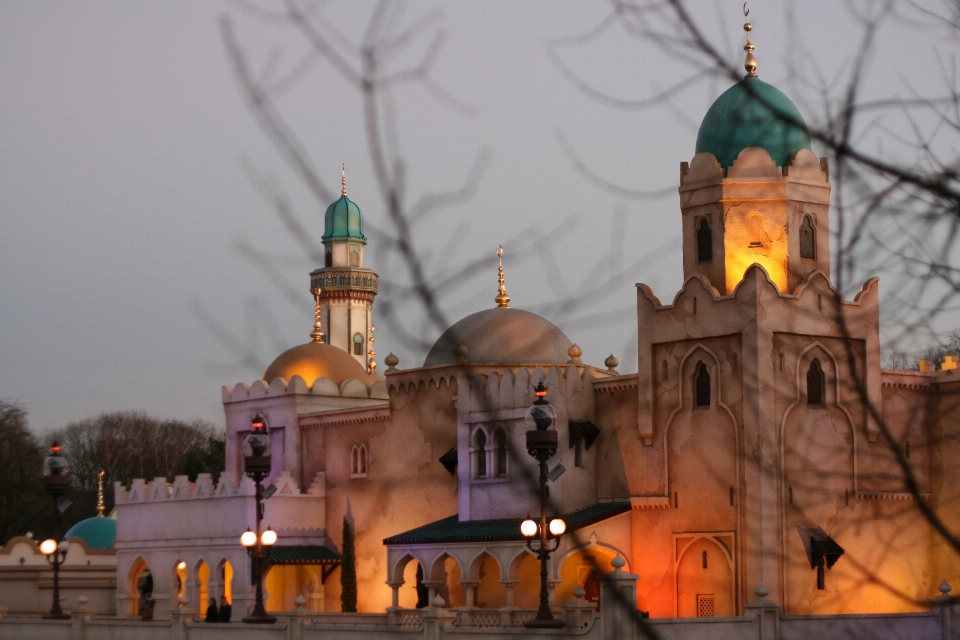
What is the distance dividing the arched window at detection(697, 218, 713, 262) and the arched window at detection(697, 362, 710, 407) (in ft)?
8.36

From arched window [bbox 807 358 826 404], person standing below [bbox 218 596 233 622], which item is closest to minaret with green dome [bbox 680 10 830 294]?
arched window [bbox 807 358 826 404]

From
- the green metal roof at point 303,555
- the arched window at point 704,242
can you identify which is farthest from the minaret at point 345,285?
the arched window at point 704,242

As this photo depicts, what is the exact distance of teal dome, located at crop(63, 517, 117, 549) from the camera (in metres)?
58.8

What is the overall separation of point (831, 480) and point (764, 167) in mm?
7141

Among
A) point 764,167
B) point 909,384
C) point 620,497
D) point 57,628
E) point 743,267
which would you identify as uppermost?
point 764,167

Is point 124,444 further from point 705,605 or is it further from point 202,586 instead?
point 705,605

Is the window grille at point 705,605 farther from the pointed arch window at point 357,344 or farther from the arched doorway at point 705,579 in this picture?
the pointed arch window at point 357,344

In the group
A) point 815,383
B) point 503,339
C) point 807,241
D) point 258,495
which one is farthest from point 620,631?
point 503,339

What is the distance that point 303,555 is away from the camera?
4244 centimetres

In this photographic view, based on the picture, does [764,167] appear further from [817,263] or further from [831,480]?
[831,480]

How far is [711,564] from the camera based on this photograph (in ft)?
109

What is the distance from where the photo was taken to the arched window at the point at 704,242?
3469cm

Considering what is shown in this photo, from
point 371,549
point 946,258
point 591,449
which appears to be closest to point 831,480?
point 591,449

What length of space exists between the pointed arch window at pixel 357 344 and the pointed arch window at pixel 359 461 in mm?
31406
